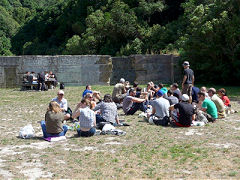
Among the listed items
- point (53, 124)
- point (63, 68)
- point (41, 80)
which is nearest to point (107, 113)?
point (53, 124)

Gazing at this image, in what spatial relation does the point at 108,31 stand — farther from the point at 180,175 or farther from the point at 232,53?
the point at 180,175

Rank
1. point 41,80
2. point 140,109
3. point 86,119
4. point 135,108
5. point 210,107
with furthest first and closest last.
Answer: point 41,80, point 140,109, point 135,108, point 210,107, point 86,119

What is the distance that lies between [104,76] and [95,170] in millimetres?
19314

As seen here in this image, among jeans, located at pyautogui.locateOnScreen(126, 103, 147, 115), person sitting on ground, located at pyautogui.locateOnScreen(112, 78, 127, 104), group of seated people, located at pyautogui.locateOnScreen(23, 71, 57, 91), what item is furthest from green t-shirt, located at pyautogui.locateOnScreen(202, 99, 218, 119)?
group of seated people, located at pyautogui.locateOnScreen(23, 71, 57, 91)

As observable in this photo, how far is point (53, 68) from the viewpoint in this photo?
25172mm

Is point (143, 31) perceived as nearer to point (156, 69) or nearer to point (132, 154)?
point (156, 69)

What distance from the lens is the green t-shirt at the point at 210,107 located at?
11.1m

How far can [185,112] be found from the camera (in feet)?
33.1

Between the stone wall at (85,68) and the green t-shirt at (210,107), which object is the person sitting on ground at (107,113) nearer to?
the green t-shirt at (210,107)

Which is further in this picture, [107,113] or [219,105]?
[219,105]

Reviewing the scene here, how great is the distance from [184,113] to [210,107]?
51.9 inches

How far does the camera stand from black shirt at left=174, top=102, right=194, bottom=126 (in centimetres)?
1005

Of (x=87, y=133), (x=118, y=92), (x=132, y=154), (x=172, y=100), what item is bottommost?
(x=132, y=154)

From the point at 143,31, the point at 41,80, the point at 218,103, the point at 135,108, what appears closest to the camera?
the point at 218,103
